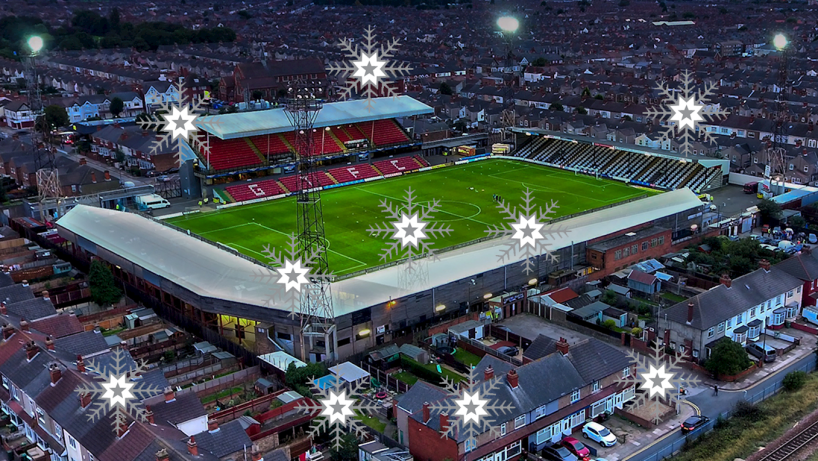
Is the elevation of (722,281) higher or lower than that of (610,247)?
lower

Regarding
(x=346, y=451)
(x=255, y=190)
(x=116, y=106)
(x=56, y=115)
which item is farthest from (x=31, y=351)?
(x=116, y=106)

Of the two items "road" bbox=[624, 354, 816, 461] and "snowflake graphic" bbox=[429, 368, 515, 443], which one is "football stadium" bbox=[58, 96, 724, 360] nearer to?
"snowflake graphic" bbox=[429, 368, 515, 443]

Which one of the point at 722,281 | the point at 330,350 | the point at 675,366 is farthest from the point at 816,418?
the point at 330,350

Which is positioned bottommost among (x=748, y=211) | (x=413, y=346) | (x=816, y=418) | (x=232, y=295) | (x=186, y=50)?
(x=816, y=418)

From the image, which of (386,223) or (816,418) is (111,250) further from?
(816,418)

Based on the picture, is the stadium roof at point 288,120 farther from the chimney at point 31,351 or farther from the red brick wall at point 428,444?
the red brick wall at point 428,444

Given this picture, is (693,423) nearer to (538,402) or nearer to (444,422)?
(538,402)

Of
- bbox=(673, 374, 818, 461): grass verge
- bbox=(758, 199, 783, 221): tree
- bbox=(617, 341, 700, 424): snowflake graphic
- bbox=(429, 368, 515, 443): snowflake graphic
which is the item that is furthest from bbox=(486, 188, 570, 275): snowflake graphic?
bbox=(758, 199, 783, 221): tree
